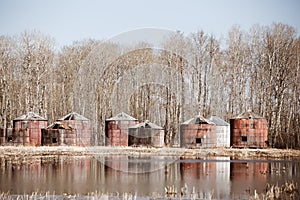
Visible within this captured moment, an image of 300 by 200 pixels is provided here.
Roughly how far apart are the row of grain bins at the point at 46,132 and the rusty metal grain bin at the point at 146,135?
17.7 ft

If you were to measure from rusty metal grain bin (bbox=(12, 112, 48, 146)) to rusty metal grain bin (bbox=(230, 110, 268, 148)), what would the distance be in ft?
63.6

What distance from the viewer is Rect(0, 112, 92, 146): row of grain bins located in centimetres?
5064

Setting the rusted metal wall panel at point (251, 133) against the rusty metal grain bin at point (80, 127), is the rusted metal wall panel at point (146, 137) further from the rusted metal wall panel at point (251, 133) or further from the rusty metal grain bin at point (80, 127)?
the rusted metal wall panel at point (251, 133)

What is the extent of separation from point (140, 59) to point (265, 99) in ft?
52.3

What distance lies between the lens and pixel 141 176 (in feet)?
81.8

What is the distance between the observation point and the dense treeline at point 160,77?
57419 mm

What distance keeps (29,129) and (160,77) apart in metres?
19.1

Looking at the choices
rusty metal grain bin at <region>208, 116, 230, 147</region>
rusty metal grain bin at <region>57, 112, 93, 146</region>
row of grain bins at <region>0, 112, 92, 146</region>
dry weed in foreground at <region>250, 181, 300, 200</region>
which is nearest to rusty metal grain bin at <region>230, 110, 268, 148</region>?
rusty metal grain bin at <region>208, 116, 230, 147</region>

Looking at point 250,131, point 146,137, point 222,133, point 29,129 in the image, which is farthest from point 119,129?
point 250,131

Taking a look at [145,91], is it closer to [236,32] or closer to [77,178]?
[236,32]

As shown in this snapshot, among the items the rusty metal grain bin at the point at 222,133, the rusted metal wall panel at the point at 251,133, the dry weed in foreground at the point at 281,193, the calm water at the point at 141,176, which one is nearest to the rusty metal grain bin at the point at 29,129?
the rusty metal grain bin at the point at 222,133

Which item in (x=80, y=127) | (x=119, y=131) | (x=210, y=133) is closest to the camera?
(x=210, y=133)

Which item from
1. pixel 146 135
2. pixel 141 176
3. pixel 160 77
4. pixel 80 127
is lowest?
pixel 141 176

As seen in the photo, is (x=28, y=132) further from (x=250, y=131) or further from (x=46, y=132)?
(x=250, y=131)
